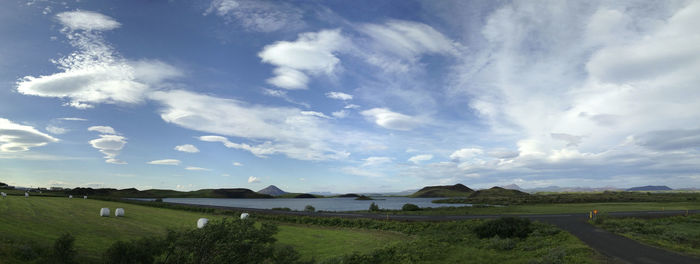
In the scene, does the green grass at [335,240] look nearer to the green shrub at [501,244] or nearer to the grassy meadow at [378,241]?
the grassy meadow at [378,241]

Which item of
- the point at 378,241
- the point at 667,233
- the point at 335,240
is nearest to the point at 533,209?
the point at 667,233

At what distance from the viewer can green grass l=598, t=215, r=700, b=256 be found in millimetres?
23558

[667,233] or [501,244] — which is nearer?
[501,244]

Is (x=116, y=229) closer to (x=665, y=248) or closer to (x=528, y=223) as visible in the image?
(x=528, y=223)

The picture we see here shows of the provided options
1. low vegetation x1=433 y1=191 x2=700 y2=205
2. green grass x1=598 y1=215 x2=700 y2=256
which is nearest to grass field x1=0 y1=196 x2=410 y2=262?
green grass x1=598 y1=215 x2=700 y2=256

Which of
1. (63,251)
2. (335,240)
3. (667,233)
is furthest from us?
(335,240)

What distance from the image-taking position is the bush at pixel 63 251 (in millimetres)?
19277

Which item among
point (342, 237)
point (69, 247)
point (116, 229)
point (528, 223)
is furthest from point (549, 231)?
point (116, 229)

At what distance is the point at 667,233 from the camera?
96.4 feet

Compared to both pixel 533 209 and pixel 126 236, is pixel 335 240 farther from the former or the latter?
pixel 533 209

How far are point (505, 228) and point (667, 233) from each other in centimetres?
1386

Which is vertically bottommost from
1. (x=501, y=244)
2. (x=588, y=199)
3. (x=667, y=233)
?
(x=501, y=244)

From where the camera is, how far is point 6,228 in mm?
27922

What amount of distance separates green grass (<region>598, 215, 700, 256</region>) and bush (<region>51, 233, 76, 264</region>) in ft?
127
